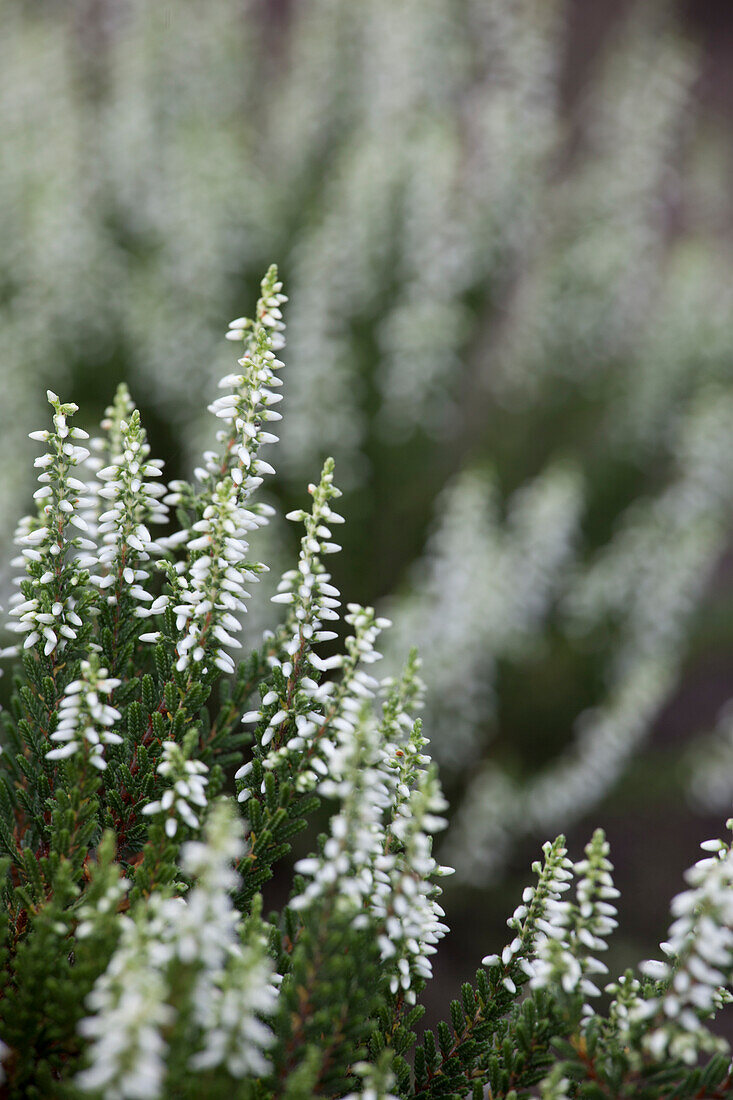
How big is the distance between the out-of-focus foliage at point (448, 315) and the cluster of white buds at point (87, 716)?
187 cm

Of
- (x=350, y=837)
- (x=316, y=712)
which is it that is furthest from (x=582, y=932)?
(x=316, y=712)

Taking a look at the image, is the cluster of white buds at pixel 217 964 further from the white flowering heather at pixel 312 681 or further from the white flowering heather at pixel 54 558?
the white flowering heather at pixel 54 558

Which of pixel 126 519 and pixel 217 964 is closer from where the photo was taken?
pixel 217 964

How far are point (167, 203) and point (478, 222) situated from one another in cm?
167

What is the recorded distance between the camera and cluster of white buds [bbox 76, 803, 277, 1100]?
96 cm

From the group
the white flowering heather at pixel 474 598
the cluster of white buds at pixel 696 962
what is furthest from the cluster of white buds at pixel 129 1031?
the white flowering heather at pixel 474 598

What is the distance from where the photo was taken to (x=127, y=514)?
162 centimetres

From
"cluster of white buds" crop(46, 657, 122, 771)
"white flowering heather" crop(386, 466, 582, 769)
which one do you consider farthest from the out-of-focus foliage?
"cluster of white buds" crop(46, 657, 122, 771)

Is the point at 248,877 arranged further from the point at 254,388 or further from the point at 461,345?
the point at 461,345

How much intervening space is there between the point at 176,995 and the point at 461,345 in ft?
13.7

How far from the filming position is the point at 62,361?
14.3 feet

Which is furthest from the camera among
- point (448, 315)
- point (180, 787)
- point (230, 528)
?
point (448, 315)

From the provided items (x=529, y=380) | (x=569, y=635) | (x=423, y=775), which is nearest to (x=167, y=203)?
(x=529, y=380)

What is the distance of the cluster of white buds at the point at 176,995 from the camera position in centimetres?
96
